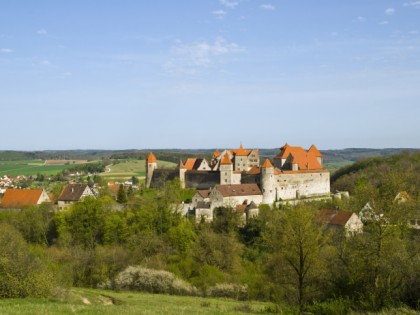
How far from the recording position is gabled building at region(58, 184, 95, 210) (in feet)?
192

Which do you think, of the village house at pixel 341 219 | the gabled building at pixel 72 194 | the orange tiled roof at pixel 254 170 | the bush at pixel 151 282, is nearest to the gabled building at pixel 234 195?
the orange tiled roof at pixel 254 170

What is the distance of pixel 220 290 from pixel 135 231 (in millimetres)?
14513

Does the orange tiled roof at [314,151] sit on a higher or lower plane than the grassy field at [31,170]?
higher

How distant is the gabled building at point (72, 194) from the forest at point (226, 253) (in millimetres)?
3832

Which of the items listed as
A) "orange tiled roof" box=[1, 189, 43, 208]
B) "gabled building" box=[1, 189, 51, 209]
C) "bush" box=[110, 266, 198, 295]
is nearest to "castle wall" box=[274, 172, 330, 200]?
"bush" box=[110, 266, 198, 295]

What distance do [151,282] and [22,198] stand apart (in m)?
31.2

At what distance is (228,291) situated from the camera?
3603cm

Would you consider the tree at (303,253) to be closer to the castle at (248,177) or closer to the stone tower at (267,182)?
the castle at (248,177)

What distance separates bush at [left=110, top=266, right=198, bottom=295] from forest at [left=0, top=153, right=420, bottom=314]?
8cm

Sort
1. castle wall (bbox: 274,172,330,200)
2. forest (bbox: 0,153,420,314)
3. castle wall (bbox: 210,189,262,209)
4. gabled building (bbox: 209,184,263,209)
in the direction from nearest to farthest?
forest (bbox: 0,153,420,314) < castle wall (bbox: 210,189,262,209) < gabled building (bbox: 209,184,263,209) < castle wall (bbox: 274,172,330,200)

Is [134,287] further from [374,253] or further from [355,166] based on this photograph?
[355,166]

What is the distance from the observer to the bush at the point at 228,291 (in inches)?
1404

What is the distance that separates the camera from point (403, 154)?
3629 inches

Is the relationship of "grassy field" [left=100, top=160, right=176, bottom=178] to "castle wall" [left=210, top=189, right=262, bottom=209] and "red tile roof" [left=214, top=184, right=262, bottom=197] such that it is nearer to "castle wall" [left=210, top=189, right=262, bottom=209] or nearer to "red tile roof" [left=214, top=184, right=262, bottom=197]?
"red tile roof" [left=214, top=184, right=262, bottom=197]
